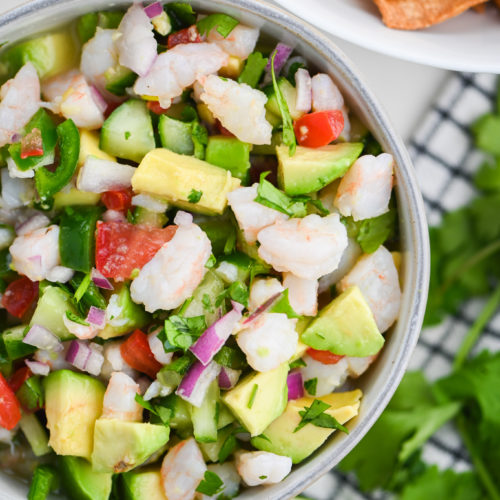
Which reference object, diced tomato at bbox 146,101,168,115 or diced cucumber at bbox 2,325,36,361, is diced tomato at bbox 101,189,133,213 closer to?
diced tomato at bbox 146,101,168,115

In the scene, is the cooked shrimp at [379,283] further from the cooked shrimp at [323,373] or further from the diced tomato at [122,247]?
the diced tomato at [122,247]

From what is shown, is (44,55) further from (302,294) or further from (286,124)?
(302,294)

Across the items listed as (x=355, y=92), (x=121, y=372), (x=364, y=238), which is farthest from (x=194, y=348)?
(x=355, y=92)

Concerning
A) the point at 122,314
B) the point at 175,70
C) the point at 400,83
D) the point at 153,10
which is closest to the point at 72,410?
the point at 122,314

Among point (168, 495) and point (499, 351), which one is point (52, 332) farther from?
point (499, 351)

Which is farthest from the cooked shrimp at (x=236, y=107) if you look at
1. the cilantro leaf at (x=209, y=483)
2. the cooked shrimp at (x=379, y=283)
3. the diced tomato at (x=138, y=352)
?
the cilantro leaf at (x=209, y=483)
